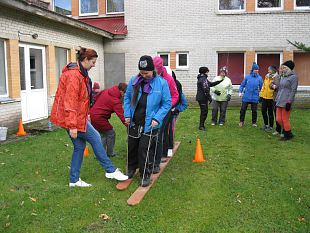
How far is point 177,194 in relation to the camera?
5191mm

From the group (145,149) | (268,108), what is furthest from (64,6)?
(145,149)

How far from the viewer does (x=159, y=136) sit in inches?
229

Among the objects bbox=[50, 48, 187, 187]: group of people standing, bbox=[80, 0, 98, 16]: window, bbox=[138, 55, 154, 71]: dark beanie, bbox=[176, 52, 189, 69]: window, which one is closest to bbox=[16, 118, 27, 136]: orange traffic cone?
bbox=[50, 48, 187, 187]: group of people standing

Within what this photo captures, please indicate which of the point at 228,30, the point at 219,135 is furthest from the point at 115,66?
the point at 219,135

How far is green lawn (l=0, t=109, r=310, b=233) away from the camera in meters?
4.25

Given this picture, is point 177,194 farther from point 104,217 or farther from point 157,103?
point 157,103

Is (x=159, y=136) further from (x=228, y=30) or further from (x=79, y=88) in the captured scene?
(x=228, y=30)

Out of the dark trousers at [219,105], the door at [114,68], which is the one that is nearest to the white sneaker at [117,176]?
the dark trousers at [219,105]

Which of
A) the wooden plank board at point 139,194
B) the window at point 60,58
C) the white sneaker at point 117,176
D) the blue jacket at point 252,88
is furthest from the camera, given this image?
the window at point 60,58

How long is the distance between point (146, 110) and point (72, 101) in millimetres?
1100

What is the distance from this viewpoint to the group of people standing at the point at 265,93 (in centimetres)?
874

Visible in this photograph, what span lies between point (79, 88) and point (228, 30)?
12696mm

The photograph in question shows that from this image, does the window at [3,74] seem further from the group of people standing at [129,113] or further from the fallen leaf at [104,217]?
the fallen leaf at [104,217]

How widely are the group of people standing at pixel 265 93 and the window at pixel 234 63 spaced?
19.3ft
